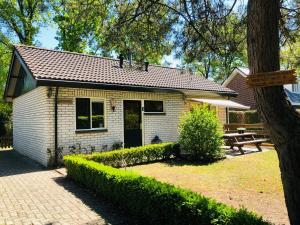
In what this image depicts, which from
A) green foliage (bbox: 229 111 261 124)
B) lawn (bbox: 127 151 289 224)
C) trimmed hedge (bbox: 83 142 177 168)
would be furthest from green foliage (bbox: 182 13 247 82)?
green foliage (bbox: 229 111 261 124)

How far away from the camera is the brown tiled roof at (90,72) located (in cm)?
1299

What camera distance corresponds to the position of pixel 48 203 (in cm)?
707

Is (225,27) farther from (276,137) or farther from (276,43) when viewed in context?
(276,137)

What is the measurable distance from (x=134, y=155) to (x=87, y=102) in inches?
129

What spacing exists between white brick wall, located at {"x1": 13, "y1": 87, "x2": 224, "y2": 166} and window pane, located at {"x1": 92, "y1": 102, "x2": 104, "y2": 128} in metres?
0.23

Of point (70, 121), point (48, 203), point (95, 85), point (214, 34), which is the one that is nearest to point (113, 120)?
point (95, 85)

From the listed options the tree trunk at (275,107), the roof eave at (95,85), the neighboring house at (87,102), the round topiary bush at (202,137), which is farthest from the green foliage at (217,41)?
the roof eave at (95,85)

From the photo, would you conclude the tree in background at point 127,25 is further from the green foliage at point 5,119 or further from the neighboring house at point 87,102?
the green foliage at point 5,119

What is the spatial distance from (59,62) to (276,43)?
40.9ft

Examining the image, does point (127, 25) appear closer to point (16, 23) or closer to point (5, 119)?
point (5, 119)

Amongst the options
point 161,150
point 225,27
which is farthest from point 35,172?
point 225,27

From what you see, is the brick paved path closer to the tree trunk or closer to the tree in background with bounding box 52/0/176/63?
the tree trunk

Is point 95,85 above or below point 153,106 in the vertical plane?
above

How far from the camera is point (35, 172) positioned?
36.3 feet
